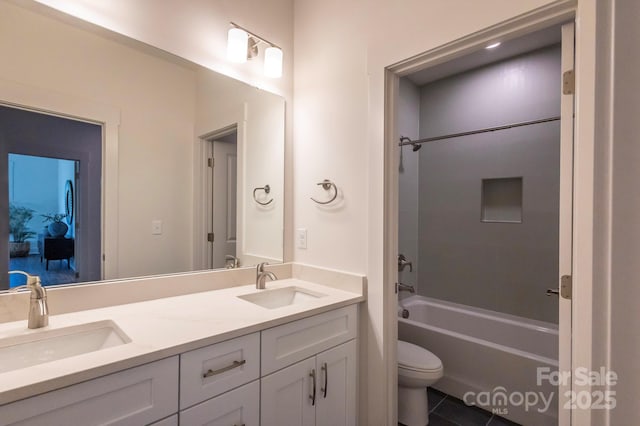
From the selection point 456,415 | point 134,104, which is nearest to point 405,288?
point 456,415

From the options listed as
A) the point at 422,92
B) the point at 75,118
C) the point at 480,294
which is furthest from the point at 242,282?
the point at 422,92

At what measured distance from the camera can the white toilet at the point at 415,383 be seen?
5.63 feet

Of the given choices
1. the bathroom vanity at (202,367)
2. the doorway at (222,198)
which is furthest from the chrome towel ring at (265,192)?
the bathroom vanity at (202,367)

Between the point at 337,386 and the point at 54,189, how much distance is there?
1467 mm

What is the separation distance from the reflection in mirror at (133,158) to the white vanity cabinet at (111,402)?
62cm

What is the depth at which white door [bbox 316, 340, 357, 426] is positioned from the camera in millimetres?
1363

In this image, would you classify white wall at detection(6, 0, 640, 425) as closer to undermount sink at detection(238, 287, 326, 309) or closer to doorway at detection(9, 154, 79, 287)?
undermount sink at detection(238, 287, 326, 309)

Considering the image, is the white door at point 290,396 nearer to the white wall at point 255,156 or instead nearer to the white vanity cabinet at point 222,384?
the white vanity cabinet at point 222,384

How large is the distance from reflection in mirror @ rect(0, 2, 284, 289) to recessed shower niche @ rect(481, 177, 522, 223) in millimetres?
1864

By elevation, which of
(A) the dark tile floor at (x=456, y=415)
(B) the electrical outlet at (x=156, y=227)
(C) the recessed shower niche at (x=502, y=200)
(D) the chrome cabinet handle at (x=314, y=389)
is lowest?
(A) the dark tile floor at (x=456, y=415)

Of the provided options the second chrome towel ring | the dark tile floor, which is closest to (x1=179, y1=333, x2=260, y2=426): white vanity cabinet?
the second chrome towel ring

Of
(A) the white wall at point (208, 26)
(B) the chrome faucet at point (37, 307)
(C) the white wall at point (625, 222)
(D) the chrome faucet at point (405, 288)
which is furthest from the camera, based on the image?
(D) the chrome faucet at point (405, 288)

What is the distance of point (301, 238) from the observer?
193cm

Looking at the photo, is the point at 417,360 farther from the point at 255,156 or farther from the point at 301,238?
the point at 255,156
